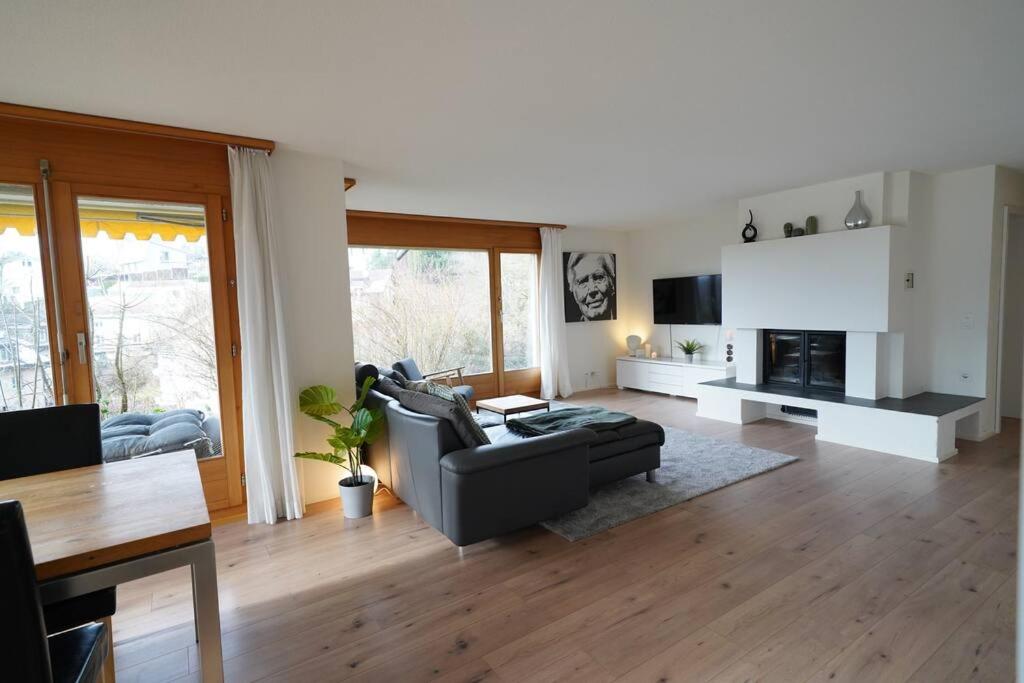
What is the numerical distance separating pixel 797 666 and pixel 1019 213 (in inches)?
207

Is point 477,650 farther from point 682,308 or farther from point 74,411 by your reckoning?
point 682,308

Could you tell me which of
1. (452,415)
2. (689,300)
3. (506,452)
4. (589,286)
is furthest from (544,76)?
(589,286)

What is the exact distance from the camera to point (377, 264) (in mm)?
5895

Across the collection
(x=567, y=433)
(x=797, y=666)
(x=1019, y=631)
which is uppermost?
(x=1019, y=631)

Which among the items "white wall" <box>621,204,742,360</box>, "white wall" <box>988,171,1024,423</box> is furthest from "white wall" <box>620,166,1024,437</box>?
"white wall" <box>621,204,742,360</box>

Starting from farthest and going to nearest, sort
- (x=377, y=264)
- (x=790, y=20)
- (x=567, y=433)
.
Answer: (x=377, y=264) → (x=567, y=433) → (x=790, y=20)

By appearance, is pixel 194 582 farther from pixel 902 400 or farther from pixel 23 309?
pixel 902 400

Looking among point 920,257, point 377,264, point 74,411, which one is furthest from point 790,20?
point 377,264

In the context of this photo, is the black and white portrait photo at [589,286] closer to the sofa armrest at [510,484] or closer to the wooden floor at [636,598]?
the wooden floor at [636,598]

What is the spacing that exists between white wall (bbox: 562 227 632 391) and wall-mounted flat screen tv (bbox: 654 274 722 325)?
0.69m

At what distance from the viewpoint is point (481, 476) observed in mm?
2652

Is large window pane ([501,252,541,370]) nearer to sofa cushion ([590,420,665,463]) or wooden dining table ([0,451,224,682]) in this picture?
sofa cushion ([590,420,665,463])

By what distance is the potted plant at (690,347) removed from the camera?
685cm

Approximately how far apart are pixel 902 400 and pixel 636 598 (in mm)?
3867
